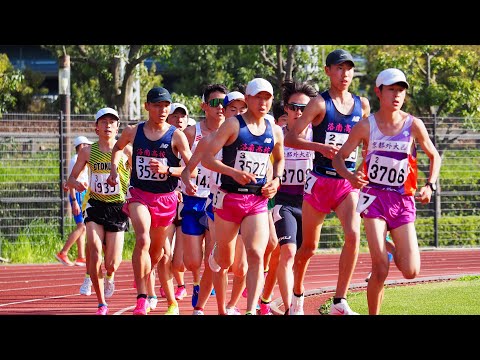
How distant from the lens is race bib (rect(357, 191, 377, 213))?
11.0 metres

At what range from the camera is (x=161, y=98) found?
13.1 m

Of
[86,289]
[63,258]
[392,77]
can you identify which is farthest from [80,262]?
[392,77]

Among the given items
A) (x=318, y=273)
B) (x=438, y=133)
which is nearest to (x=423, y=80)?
(x=438, y=133)

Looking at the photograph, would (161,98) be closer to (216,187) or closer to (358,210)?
(216,187)

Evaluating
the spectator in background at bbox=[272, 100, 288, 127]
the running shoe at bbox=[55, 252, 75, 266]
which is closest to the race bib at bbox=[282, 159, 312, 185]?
the spectator in background at bbox=[272, 100, 288, 127]

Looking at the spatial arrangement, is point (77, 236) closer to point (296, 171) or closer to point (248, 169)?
point (296, 171)

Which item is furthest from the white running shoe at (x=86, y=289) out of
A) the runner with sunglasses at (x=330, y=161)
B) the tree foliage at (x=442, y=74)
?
the tree foliage at (x=442, y=74)

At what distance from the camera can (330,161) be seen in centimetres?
1220

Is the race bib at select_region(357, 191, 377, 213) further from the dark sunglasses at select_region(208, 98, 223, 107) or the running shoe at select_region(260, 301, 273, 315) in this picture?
the dark sunglasses at select_region(208, 98, 223, 107)

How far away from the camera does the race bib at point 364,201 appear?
1101 cm

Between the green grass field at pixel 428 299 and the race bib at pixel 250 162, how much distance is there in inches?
89.4

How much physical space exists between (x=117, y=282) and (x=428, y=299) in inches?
289

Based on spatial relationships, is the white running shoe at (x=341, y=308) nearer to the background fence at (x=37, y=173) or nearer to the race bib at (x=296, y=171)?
the race bib at (x=296, y=171)

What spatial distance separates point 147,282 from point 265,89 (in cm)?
354
